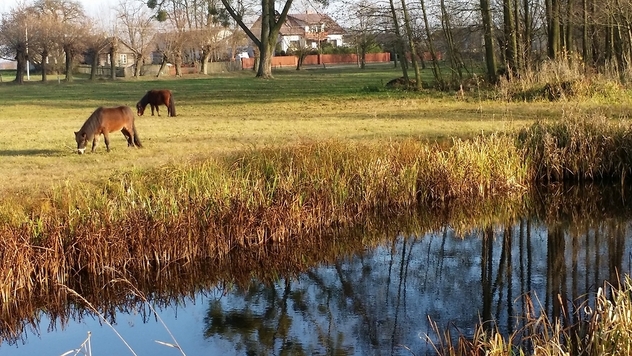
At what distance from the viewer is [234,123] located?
22.8 meters

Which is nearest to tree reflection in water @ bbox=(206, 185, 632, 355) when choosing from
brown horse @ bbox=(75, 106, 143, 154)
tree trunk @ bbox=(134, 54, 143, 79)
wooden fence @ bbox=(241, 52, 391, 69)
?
brown horse @ bbox=(75, 106, 143, 154)

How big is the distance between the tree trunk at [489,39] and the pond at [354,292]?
52.4 ft

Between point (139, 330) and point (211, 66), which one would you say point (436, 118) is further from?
point (211, 66)

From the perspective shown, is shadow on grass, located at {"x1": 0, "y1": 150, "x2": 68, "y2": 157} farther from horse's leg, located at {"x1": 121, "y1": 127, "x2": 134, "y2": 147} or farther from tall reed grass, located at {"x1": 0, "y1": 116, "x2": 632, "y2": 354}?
tall reed grass, located at {"x1": 0, "y1": 116, "x2": 632, "y2": 354}

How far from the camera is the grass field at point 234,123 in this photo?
15.7 m

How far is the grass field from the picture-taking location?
51.5 feet

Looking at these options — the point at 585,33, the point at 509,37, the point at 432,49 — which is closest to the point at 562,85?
the point at 509,37

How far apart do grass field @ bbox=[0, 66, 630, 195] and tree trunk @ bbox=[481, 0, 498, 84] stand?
57.0 inches

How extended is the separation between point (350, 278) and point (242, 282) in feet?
5.02

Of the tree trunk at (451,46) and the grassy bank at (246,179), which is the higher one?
the tree trunk at (451,46)

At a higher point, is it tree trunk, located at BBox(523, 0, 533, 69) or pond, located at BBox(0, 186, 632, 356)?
tree trunk, located at BBox(523, 0, 533, 69)

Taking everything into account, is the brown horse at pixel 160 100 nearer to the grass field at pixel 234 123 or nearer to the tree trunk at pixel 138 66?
the grass field at pixel 234 123

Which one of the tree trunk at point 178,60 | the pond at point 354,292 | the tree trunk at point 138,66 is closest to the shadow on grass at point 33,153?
the pond at point 354,292

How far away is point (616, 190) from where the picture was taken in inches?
602
